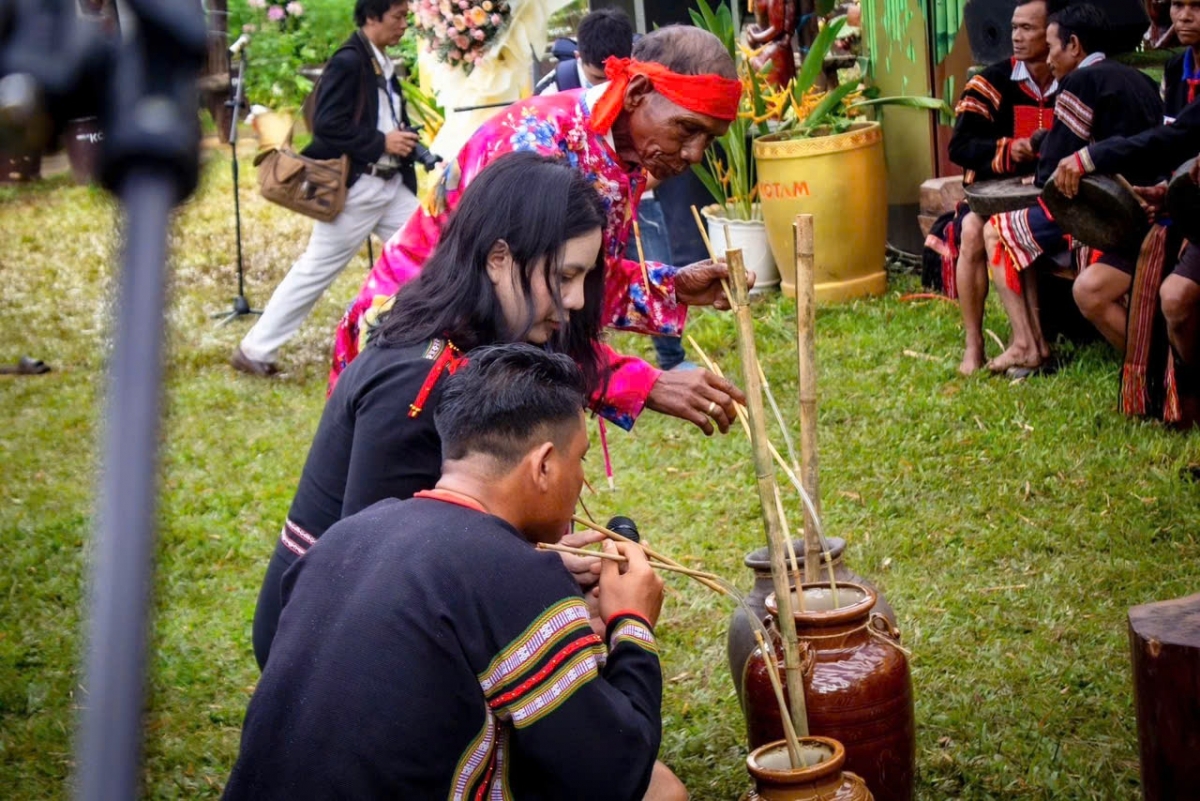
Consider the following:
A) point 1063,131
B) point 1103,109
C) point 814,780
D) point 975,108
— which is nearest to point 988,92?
point 975,108

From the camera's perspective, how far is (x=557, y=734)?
2.11 m

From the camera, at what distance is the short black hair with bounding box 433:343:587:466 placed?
229 cm

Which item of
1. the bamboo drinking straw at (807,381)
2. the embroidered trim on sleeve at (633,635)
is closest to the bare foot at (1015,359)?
the bamboo drinking straw at (807,381)

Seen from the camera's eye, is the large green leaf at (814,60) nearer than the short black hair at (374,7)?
No

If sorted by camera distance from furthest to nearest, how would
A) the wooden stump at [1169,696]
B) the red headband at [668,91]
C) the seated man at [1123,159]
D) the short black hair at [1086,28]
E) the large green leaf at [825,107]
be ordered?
the large green leaf at [825,107]
the short black hair at [1086,28]
the seated man at [1123,159]
the red headband at [668,91]
the wooden stump at [1169,696]

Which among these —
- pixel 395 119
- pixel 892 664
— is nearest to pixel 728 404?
pixel 892 664

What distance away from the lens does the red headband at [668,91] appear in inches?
134

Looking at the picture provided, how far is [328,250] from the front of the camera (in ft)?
24.8

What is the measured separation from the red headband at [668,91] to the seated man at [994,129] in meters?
3.44

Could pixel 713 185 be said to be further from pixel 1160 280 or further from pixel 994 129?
pixel 1160 280

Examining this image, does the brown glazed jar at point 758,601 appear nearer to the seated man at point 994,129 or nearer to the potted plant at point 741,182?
the seated man at point 994,129

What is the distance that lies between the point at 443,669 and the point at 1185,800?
1374mm

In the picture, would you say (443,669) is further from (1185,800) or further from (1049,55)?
(1049,55)

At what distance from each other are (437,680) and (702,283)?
171 centimetres
